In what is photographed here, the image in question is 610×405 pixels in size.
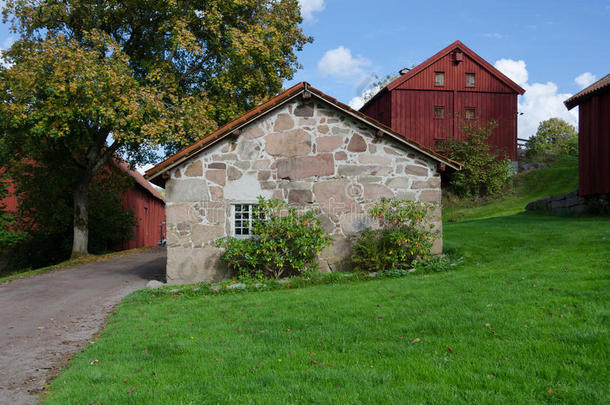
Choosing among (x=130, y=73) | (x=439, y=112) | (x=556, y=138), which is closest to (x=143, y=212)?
(x=130, y=73)

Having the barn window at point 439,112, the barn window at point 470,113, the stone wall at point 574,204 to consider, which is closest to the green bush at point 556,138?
the barn window at point 470,113

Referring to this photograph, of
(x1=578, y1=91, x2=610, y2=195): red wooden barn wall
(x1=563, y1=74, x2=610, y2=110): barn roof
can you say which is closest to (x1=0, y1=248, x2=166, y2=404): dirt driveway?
(x1=578, y1=91, x2=610, y2=195): red wooden barn wall

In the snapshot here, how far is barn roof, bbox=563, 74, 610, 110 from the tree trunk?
2152cm

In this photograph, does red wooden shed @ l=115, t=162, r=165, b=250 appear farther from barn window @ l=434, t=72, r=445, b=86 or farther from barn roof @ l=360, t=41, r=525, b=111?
barn window @ l=434, t=72, r=445, b=86

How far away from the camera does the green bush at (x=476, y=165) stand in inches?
1121

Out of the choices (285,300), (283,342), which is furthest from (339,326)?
(285,300)

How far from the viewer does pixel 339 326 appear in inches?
253

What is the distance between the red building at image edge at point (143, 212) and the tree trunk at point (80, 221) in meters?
6.48

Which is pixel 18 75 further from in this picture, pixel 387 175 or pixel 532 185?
pixel 532 185

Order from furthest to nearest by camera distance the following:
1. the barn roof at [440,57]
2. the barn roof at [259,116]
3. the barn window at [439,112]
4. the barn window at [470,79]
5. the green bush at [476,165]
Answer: the barn window at [470,79] < the barn window at [439,112] < the barn roof at [440,57] < the green bush at [476,165] < the barn roof at [259,116]

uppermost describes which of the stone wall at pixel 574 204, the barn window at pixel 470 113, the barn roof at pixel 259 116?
the barn window at pixel 470 113

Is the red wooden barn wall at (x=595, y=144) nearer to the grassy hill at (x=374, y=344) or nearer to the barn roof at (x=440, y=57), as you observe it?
the grassy hill at (x=374, y=344)

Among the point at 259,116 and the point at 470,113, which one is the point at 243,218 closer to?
the point at 259,116

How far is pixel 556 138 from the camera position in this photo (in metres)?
52.0
